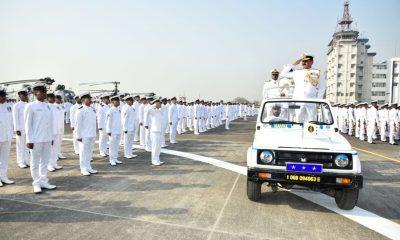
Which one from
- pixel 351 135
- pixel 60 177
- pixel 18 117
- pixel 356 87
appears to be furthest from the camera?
pixel 356 87

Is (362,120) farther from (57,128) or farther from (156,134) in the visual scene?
(57,128)

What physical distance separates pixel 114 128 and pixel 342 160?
732cm

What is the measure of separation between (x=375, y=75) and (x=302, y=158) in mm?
105892

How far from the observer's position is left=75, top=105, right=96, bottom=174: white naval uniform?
830 cm

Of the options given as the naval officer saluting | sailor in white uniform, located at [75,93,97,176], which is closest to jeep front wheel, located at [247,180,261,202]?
the naval officer saluting

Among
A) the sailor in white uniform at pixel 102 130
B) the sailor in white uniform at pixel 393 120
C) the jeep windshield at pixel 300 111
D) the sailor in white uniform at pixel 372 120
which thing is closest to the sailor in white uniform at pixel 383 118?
the sailor in white uniform at pixel 393 120

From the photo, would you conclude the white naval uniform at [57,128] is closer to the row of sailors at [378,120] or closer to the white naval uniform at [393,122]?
the row of sailors at [378,120]

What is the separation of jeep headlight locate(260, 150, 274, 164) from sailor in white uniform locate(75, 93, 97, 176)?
483cm

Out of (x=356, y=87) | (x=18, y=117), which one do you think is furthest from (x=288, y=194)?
(x=356, y=87)

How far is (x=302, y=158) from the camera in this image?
17.3 ft

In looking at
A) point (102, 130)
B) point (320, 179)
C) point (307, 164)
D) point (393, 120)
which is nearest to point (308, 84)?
point (307, 164)

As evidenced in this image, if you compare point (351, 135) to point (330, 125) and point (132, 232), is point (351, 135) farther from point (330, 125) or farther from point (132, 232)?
point (132, 232)

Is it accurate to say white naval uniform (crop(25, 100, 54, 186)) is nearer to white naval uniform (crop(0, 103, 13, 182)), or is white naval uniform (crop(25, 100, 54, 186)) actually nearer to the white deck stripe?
white naval uniform (crop(0, 103, 13, 182))

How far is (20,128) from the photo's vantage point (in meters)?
9.38
